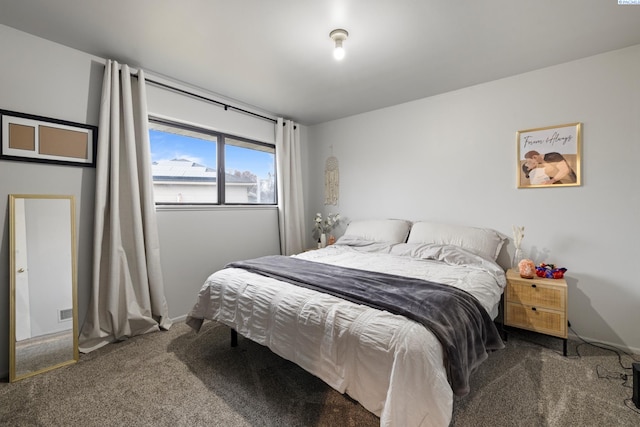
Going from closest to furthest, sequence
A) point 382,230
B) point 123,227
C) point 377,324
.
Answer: point 377,324, point 123,227, point 382,230

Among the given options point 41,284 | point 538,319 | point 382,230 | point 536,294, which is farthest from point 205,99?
point 538,319

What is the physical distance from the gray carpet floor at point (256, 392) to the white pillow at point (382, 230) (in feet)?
4.64

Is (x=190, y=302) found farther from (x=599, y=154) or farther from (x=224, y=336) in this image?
(x=599, y=154)

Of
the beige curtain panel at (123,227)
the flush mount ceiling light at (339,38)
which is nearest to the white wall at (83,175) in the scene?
the beige curtain panel at (123,227)

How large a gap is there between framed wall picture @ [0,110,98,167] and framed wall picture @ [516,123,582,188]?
12.9 ft

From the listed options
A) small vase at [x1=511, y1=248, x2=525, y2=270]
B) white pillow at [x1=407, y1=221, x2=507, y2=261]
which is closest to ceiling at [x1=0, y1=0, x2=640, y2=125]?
white pillow at [x1=407, y1=221, x2=507, y2=261]

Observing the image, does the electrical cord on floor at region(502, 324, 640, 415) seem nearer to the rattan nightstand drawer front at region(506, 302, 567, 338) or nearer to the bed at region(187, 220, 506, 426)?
the rattan nightstand drawer front at region(506, 302, 567, 338)

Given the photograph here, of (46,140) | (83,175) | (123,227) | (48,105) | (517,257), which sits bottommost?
(517,257)

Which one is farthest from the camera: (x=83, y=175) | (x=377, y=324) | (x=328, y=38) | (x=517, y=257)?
(x=517, y=257)

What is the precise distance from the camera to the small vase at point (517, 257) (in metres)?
2.61

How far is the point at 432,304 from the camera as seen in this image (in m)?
1.46

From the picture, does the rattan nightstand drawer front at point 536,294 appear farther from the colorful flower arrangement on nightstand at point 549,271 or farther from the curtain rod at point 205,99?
the curtain rod at point 205,99

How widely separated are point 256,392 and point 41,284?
1842 millimetres

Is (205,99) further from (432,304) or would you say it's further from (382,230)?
(432,304)
